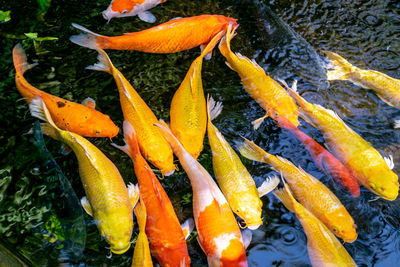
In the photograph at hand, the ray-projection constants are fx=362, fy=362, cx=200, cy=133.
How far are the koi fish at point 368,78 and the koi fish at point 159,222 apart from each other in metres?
2.43

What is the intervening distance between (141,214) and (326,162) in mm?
1802

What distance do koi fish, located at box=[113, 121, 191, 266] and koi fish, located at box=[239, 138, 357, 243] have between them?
3.22 ft

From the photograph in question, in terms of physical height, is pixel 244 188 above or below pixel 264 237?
above

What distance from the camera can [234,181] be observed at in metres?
3.20

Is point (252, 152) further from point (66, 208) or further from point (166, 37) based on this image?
point (66, 208)

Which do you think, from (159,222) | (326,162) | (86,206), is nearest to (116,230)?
(159,222)

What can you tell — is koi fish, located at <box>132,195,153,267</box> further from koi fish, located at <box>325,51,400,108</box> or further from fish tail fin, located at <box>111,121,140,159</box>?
koi fish, located at <box>325,51,400,108</box>

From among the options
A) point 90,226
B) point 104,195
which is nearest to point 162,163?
point 104,195

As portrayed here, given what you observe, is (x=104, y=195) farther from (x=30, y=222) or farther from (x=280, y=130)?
(x=280, y=130)

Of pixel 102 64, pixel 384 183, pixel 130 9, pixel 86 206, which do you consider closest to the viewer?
pixel 86 206

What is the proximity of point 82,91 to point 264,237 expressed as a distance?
2.48 m

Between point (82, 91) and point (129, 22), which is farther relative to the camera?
point (129, 22)

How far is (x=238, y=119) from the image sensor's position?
3.91 m

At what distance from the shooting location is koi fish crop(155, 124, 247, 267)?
2.85 meters
